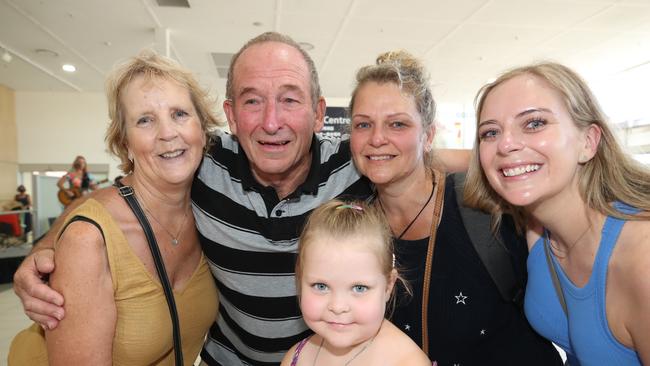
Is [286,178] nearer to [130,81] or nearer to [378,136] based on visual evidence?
[378,136]

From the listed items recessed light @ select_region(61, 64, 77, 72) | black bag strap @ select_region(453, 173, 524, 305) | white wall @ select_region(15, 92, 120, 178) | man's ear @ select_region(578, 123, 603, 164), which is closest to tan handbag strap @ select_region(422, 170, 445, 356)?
black bag strap @ select_region(453, 173, 524, 305)

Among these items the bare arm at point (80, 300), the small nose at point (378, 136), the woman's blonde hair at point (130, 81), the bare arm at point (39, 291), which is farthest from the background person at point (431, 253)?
the bare arm at point (39, 291)

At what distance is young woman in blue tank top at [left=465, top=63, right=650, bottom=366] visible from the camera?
1411 mm

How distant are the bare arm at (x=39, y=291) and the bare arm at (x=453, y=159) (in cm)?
195

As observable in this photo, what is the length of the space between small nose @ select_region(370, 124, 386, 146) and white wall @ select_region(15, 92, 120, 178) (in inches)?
511

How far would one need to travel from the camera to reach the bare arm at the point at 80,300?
4.98 feet

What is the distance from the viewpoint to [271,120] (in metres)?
1.97

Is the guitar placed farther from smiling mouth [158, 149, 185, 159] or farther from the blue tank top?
the blue tank top

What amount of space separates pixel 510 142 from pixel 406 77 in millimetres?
562

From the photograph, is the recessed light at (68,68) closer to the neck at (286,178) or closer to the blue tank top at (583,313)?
the neck at (286,178)

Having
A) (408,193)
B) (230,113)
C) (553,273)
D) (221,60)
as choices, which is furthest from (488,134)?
(221,60)

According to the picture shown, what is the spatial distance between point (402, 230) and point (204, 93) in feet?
3.86

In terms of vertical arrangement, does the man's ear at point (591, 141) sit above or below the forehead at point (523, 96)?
below

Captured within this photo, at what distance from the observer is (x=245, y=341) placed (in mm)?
2055
